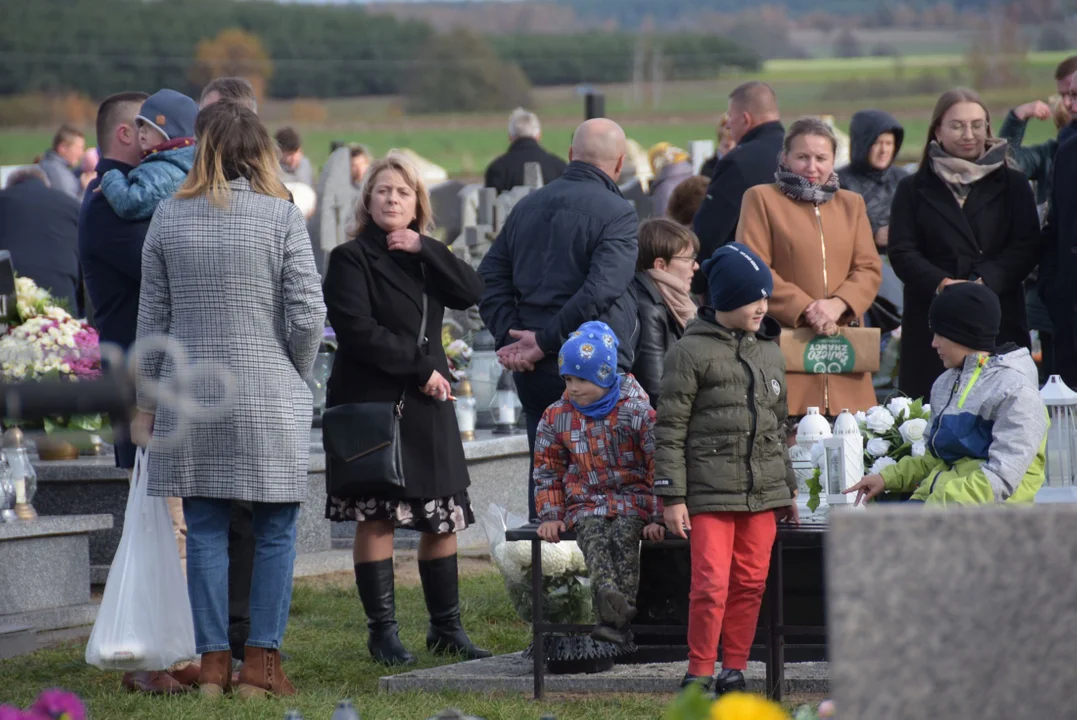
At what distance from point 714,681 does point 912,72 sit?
72048mm

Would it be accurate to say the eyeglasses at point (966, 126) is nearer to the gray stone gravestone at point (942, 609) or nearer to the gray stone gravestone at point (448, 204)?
the gray stone gravestone at point (942, 609)

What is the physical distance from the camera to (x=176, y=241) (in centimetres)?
527

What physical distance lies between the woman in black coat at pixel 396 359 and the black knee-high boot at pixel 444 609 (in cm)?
2

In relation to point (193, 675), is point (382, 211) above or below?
above

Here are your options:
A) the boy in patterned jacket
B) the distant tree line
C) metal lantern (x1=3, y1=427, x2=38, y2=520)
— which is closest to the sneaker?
the boy in patterned jacket

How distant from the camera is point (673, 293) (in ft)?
21.3

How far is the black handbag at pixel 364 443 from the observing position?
223 inches

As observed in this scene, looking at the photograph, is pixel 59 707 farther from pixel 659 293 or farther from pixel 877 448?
pixel 659 293

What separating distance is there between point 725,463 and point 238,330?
1.59 metres

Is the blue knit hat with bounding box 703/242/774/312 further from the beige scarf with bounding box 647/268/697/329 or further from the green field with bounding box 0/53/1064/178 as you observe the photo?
the green field with bounding box 0/53/1064/178

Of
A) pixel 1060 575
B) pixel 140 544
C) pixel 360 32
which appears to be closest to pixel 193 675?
pixel 140 544

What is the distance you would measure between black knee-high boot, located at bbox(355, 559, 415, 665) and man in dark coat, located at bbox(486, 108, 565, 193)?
7.90 metres

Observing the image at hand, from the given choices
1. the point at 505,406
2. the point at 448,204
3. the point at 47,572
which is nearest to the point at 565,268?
the point at 47,572

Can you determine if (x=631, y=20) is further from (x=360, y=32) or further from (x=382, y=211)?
(x=382, y=211)
